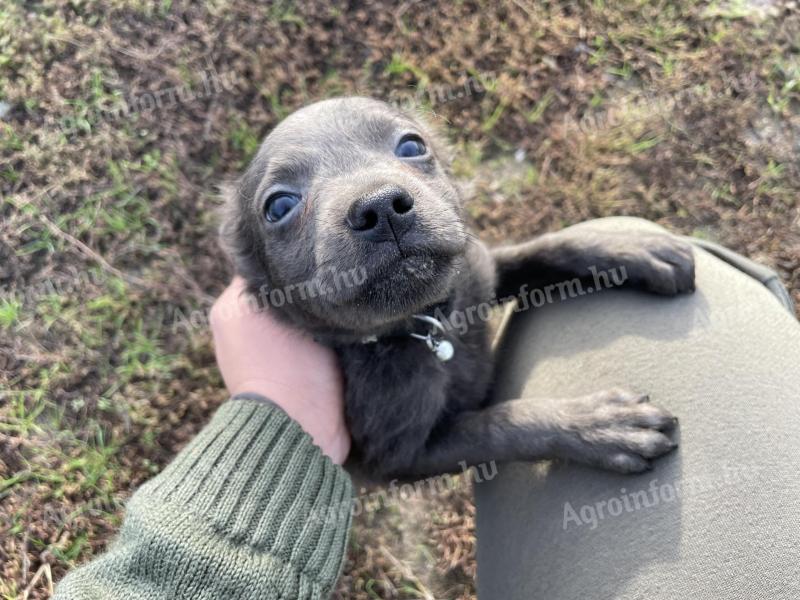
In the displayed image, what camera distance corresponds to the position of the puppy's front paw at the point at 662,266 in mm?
2613

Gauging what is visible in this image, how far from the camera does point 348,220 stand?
2115 millimetres

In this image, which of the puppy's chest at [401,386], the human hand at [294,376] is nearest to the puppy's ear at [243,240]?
the human hand at [294,376]

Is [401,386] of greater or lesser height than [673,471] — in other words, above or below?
above

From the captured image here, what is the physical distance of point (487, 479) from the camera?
2768 millimetres

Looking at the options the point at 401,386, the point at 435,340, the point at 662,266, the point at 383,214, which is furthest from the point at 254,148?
the point at 662,266

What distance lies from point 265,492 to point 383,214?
1059 mm

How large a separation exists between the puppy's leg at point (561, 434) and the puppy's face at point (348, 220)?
571 millimetres

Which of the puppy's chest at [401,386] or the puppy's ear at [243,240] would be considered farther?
the puppy's ear at [243,240]

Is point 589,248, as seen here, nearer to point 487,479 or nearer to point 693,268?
point 693,268

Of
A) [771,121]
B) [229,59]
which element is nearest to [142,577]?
[229,59]

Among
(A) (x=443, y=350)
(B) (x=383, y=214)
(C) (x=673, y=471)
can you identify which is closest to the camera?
(B) (x=383, y=214)

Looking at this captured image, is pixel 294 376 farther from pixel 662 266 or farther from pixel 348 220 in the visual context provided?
pixel 662 266

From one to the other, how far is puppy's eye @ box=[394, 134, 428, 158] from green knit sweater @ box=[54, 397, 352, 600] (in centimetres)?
116

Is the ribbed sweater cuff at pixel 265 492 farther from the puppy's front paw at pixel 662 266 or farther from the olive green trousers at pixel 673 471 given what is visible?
the puppy's front paw at pixel 662 266
